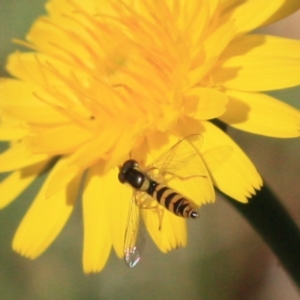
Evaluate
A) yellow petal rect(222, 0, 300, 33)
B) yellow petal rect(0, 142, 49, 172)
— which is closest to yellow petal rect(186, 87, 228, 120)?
yellow petal rect(222, 0, 300, 33)

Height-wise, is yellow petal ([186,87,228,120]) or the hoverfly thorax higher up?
yellow petal ([186,87,228,120])

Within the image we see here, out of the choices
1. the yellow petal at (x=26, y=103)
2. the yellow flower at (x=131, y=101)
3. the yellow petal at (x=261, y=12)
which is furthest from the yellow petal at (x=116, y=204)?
the yellow petal at (x=261, y=12)

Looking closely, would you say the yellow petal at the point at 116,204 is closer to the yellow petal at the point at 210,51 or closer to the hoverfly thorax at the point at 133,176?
the hoverfly thorax at the point at 133,176

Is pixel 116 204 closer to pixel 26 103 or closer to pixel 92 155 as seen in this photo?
pixel 92 155

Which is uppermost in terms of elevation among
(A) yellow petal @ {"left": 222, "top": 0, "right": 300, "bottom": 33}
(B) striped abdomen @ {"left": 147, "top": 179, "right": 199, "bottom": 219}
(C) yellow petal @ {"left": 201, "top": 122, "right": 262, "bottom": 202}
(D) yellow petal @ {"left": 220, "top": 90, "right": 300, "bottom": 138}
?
(A) yellow petal @ {"left": 222, "top": 0, "right": 300, "bottom": 33}

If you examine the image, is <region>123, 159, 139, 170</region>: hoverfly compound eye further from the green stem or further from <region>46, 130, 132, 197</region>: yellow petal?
the green stem

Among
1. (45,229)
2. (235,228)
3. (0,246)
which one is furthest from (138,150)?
(0,246)
